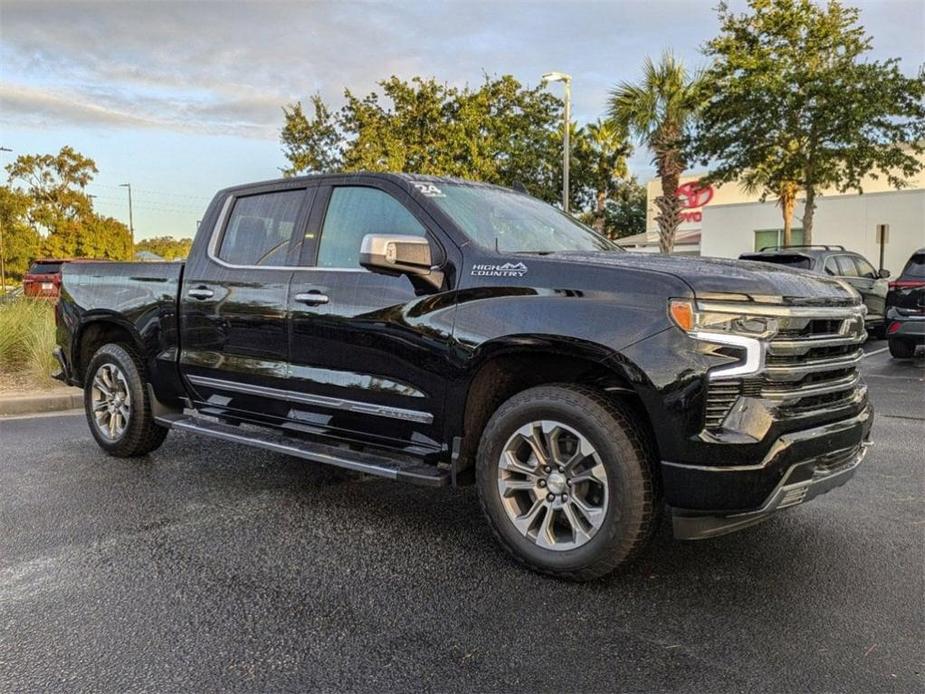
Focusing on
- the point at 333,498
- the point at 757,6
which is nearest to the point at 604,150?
the point at 757,6

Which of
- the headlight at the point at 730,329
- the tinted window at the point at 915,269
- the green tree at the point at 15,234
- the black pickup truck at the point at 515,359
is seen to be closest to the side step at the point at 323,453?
the black pickup truck at the point at 515,359

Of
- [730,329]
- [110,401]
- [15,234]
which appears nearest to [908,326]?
[730,329]

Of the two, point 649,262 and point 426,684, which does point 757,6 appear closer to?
point 649,262

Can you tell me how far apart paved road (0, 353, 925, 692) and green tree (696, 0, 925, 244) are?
15070mm

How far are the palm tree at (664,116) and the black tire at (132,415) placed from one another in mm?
18057

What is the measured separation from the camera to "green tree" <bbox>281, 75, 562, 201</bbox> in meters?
27.3

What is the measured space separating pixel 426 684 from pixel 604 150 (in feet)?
109

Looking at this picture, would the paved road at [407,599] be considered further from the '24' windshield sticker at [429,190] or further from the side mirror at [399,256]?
the '24' windshield sticker at [429,190]

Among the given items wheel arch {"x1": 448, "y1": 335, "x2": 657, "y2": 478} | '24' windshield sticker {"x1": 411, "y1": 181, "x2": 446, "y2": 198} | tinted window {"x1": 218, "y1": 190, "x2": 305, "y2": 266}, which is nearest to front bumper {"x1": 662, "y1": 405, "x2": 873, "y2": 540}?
wheel arch {"x1": 448, "y1": 335, "x2": 657, "y2": 478}

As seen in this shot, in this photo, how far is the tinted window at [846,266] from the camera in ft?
44.4

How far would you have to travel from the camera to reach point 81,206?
56.4 metres

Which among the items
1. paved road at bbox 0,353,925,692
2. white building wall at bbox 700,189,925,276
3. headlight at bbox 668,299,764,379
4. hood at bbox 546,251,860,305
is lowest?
paved road at bbox 0,353,925,692

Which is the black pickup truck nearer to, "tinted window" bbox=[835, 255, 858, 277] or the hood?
the hood

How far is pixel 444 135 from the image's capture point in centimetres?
2777
